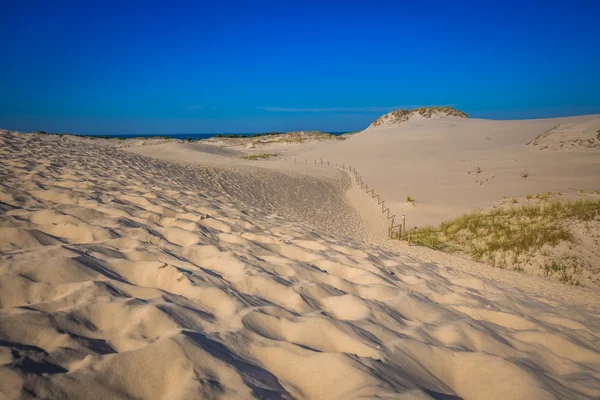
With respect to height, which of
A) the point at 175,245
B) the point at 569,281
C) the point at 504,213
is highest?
the point at 175,245

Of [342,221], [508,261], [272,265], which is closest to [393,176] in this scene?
[342,221]

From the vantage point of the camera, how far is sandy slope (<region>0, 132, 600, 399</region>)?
1745 millimetres

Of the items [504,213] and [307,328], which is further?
[504,213]

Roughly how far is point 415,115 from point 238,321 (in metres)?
74.6

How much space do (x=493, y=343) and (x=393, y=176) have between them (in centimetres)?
2356

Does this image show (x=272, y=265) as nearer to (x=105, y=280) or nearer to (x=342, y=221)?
(x=105, y=280)

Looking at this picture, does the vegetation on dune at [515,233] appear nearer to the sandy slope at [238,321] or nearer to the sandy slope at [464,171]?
the sandy slope at [464,171]

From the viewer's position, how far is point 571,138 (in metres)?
26.7

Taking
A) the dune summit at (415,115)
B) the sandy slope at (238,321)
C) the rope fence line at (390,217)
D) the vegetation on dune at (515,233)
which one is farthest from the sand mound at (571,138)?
the dune summit at (415,115)

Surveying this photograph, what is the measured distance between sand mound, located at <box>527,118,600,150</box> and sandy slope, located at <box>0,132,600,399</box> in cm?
2929

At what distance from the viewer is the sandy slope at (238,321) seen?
175 cm

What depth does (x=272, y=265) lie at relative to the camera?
3715 millimetres

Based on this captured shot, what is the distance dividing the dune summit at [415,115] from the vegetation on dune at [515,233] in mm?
59394

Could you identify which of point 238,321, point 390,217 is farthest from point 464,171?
point 238,321
